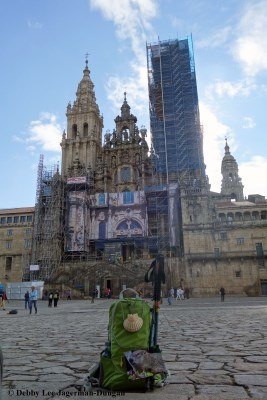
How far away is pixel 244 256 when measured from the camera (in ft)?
136

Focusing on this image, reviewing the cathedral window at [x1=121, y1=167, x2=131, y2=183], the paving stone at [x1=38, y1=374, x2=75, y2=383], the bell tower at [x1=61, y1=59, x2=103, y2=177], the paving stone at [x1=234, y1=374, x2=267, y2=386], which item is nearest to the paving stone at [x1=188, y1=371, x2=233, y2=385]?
the paving stone at [x1=234, y1=374, x2=267, y2=386]

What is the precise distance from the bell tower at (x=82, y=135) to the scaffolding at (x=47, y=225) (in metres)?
3.31

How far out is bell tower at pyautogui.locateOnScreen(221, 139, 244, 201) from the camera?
7105 centimetres

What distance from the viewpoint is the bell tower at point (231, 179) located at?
233 ft

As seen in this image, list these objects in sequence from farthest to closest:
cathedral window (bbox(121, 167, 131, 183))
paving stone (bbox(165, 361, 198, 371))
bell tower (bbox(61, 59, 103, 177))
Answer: bell tower (bbox(61, 59, 103, 177)) < cathedral window (bbox(121, 167, 131, 183)) < paving stone (bbox(165, 361, 198, 371))

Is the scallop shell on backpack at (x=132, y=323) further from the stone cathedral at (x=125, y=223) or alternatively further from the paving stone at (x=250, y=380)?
the stone cathedral at (x=125, y=223)

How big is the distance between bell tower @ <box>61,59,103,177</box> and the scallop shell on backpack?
49.7 meters

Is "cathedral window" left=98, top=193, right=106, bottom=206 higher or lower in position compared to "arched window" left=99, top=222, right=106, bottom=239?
higher

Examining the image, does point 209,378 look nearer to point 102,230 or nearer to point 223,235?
point 223,235

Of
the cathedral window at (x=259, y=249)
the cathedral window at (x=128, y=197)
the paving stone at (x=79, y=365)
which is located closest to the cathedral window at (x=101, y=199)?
the cathedral window at (x=128, y=197)

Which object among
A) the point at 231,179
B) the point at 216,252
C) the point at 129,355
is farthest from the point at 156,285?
the point at 231,179

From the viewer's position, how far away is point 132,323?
4004 mm

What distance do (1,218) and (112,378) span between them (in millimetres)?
53526

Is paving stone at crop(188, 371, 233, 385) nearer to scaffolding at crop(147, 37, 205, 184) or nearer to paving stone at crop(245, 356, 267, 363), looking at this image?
paving stone at crop(245, 356, 267, 363)
